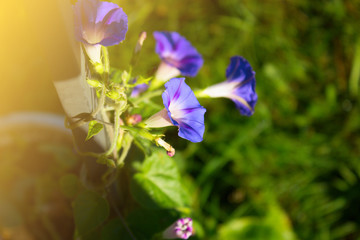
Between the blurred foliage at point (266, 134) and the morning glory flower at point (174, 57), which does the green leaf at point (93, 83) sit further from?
the blurred foliage at point (266, 134)

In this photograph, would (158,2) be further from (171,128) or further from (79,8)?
(79,8)

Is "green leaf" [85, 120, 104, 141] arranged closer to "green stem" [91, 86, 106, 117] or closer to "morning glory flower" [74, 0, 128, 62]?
"green stem" [91, 86, 106, 117]

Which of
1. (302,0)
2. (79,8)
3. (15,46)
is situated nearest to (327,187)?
(302,0)

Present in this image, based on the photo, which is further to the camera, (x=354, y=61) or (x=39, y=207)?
(x=354, y=61)

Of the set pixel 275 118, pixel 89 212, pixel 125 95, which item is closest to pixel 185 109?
pixel 125 95

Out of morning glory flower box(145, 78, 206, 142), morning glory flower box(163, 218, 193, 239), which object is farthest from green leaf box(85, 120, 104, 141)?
morning glory flower box(163, 218, 193, 239)

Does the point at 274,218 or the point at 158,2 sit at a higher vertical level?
the point at 158,2

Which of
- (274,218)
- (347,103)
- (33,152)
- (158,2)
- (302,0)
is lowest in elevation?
(274,218)

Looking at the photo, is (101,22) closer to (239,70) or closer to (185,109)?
(185,109)
